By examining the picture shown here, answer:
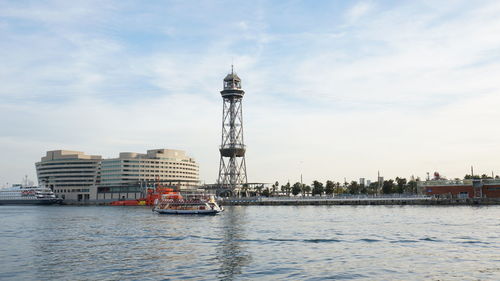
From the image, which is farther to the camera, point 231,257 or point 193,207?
Answer: point 193,207

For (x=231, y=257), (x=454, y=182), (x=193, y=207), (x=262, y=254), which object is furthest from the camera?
(x=454, y=182)

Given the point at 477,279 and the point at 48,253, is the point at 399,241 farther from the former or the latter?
the point at 48,253

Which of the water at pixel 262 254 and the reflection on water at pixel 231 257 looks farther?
the reflection on water at pixel 231 257

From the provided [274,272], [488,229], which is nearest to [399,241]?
[488,229]

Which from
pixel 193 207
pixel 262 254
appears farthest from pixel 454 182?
pixel 262 254

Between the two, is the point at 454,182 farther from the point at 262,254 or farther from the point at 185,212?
the point at 262,254

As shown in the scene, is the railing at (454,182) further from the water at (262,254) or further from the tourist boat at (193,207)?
the water at (262,254)

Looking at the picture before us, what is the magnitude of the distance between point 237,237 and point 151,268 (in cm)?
2461

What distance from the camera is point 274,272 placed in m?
39.8

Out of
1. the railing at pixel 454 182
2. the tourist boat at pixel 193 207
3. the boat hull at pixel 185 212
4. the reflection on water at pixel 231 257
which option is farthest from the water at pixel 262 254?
the railing at pixel 454 182

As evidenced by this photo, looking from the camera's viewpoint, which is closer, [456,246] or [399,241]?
[456,246]

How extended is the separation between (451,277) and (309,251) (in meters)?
16.9

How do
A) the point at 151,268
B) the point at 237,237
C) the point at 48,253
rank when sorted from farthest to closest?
the point at 237,237
the point at 48,253
the point at 151,268

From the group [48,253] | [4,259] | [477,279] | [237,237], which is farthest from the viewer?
[237,237]
